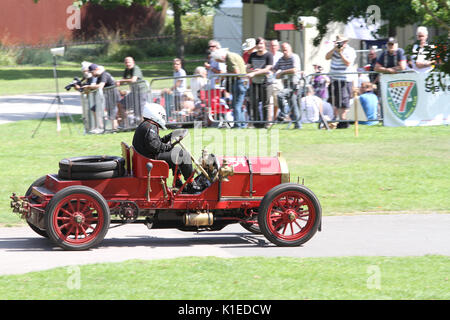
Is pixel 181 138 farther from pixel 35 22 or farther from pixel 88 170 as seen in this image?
pixel 35 22

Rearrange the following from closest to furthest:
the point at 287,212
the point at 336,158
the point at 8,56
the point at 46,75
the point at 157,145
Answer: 1. the point at 287,212
2. the point at 157,145
3. the point at 336,158
4. the point at 46,75
5. the point at 8,56

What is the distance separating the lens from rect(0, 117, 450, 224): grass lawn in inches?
439

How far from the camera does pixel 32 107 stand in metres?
22.8

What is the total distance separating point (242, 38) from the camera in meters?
31.6

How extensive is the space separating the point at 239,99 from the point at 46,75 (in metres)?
19.2

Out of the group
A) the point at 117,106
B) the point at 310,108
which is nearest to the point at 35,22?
the point at 117,106

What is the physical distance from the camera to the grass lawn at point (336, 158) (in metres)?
11.1

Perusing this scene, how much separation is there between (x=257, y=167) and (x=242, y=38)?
23193 millimetres

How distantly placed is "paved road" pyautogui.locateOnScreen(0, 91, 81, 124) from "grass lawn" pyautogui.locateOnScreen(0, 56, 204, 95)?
1.53 m

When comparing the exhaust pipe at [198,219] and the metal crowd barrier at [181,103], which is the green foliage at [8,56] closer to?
the metal crowd barrier at [181,103]

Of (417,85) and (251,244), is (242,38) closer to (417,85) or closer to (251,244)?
(417,85)

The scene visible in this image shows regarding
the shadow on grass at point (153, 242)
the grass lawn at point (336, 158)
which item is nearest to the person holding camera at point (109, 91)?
the grass lawn at point (336, 158)

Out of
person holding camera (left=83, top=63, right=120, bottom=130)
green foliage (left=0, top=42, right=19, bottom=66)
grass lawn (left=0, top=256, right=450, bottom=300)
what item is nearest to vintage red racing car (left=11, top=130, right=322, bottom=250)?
grass lawn (left=0, top=256, right=450, bottom=300)
